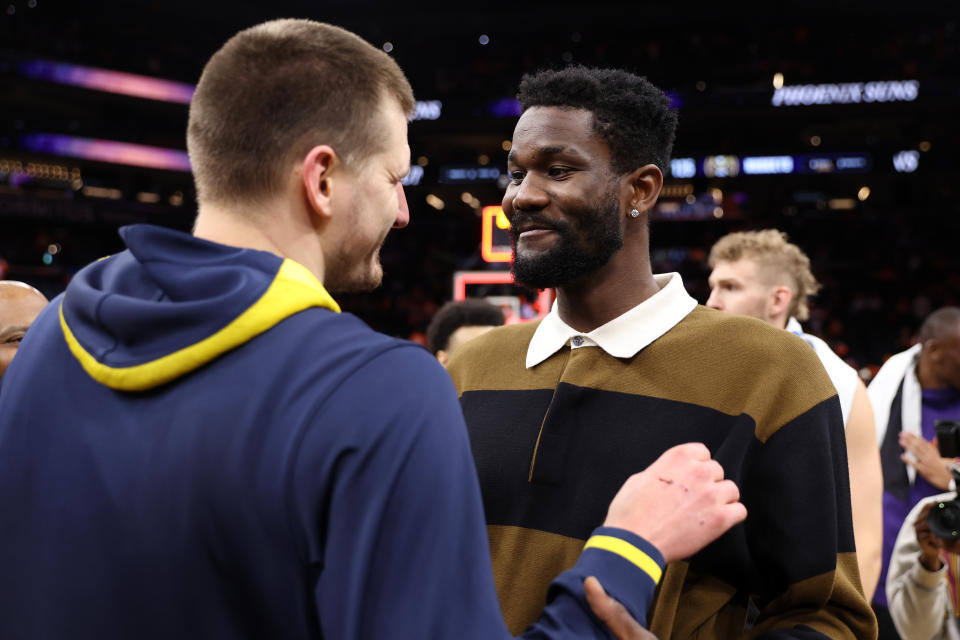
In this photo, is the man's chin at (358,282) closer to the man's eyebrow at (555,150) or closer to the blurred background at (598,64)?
the man's eyebrow at (555,150)

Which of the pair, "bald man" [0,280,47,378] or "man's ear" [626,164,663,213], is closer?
"man's ear" [626,164,663,213]

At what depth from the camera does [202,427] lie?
89 cm

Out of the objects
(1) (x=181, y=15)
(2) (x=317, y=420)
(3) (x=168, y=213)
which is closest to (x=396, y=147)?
(2) (x=317, y=420)

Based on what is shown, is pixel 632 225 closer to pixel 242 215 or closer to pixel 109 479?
pixel 242 215

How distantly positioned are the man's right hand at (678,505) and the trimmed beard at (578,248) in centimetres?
63

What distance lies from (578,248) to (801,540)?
27.0 inches

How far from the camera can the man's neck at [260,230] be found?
3.51 feet

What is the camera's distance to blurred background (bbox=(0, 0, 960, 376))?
18.8m

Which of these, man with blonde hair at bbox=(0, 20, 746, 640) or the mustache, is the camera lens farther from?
man with blonde hair at bbox=(0, 20, 746, 640)

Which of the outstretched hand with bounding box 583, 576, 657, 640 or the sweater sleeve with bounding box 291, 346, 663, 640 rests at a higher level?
the sweater sleeve with bounding box 291, 346, 663, 640

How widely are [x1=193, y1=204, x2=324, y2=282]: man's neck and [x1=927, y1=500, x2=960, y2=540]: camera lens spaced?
9.26ft

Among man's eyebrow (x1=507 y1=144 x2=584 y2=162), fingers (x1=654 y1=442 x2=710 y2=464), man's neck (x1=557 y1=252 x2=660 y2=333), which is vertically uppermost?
man's eyebrow (x1=507 y1=144 x2=584 y2=162)

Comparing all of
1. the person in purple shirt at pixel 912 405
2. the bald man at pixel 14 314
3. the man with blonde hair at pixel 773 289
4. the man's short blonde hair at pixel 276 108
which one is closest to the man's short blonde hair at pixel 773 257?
the man with blonde hair at pixel 773 289

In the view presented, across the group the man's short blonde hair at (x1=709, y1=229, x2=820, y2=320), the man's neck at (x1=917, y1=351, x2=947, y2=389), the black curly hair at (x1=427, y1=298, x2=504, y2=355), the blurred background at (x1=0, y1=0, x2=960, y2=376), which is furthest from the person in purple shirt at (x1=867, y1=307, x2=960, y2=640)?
the blurred background at (x1=0, y1=0, x2=960, y2=376)
